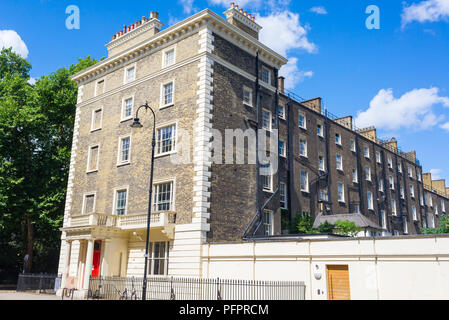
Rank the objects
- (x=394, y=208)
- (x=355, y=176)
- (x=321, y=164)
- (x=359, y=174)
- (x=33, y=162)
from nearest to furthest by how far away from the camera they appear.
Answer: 1. (x=33, y=162)
2. (x=321, y=164)
3. (x=355, y=176)
4. (x=359, y=174)
5. (x=394, y=208)

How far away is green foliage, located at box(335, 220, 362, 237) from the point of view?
31.6 m

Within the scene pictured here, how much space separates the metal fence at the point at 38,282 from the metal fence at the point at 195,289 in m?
5.95

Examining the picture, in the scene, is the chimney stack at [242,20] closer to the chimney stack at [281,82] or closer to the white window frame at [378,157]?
the chimney stack at [281,82]

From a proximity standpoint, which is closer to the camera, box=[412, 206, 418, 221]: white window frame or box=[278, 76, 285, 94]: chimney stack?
box=[278, 76, 285, 94]: chimney stack

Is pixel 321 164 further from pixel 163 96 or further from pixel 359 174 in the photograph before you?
pixel 163 96

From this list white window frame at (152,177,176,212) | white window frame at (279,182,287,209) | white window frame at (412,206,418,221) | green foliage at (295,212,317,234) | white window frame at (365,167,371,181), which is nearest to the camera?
white window frame at (152,177,176,212)

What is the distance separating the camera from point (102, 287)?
83.0ft

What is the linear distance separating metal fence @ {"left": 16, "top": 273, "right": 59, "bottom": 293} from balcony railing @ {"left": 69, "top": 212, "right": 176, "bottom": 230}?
4.78m

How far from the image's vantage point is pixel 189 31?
28.5 meters

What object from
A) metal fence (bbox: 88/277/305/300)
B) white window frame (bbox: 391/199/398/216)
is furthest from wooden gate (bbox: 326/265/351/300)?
white window frame (bbox: 391/199/398/216)

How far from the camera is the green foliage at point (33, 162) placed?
1420 inches

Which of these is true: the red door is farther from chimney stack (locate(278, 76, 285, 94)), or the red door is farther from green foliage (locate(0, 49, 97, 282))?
chimney stack (locate(278, 76, 285, 94))

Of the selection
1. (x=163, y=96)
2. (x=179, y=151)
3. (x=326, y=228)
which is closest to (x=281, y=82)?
(x=163, y=96)

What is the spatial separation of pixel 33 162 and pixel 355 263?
101ft
